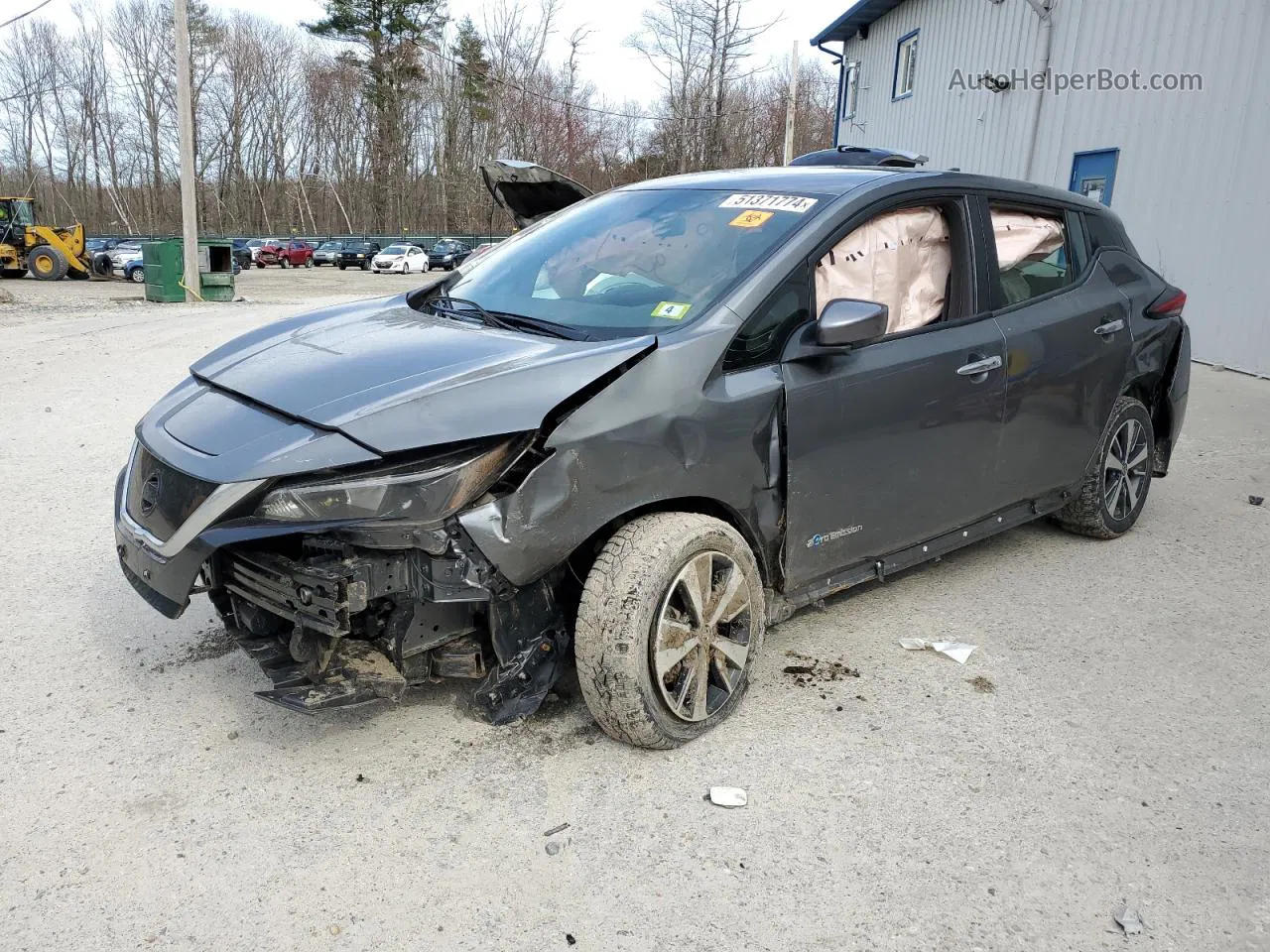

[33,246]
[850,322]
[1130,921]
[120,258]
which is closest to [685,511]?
[850,322]

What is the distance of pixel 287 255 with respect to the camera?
46062 mm

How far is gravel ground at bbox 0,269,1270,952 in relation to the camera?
2373 millimetres

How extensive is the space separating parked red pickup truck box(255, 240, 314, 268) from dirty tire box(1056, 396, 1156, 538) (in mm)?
44942

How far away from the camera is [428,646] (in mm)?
2793

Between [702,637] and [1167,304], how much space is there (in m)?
3.40

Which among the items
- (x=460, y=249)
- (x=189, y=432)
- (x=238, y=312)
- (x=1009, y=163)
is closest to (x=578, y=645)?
(x=189, y=432)

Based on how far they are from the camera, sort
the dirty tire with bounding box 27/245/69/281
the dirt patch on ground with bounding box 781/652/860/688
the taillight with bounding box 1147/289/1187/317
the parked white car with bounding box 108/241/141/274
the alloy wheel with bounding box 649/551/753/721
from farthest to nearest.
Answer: the parked white car with bounding box 108/241/141/274
the dirty tire with bounding box 27/245/69/281
the taillight with bounding box 1147/289/1187/317
the dirt patch on ground with bounding box 781/652/860/688
the alloy wheel with bounding box 649/551/753/721

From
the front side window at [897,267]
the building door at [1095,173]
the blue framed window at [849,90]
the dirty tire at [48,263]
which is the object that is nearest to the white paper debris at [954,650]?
the front side window at [897,267]

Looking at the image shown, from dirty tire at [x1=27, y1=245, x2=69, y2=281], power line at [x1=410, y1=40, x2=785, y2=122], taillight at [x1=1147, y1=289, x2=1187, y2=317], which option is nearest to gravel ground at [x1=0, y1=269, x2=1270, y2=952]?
taillight at [x1=1147, y1=289, x2=1187, y2=317]

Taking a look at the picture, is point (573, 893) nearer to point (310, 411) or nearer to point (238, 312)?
point (310, 411)

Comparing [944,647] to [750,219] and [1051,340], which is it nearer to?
[1051,340]

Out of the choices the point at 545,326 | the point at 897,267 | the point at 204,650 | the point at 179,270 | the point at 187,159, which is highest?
the point at 187,159

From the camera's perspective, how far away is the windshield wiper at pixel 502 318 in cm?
327

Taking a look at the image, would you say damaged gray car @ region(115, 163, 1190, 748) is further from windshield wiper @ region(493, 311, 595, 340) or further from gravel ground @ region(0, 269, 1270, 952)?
gravel ground @ region(0, 269, 1270, 952)
